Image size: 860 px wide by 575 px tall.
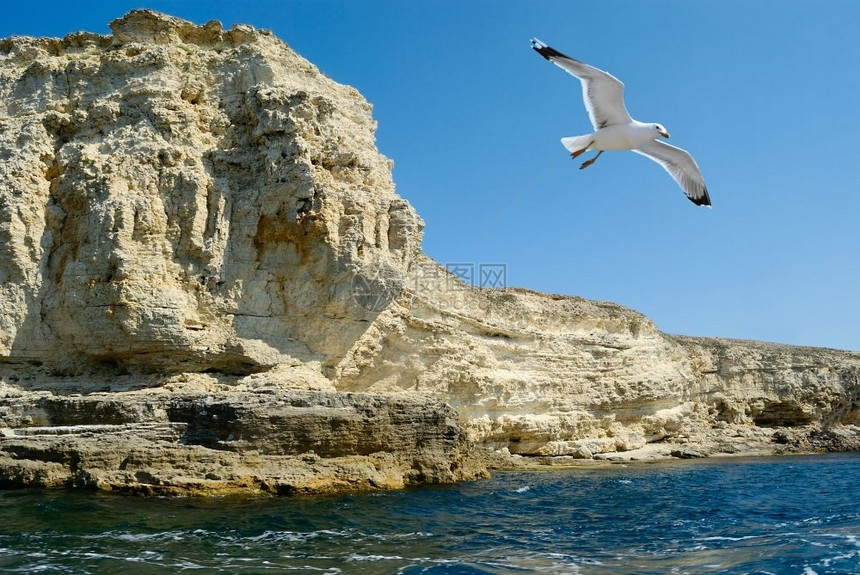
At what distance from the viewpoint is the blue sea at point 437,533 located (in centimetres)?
773

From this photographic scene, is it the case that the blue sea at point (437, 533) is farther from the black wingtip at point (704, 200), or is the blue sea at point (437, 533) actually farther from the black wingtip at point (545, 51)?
the black wingtip at point (545, 51)

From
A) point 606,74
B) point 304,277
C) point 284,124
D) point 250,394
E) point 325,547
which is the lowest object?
point 325,547

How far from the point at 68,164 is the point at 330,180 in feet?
17.1

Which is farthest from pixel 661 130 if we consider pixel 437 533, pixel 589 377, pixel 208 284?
pixel 589 377

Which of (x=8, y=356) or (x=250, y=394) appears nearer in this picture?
(x=250, y=394)

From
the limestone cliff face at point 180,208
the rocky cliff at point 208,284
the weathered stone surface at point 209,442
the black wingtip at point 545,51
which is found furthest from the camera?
the limestone cliff face at point 180,208

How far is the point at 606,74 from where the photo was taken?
29.8 feet

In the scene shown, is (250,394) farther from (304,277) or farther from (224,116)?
(224,116)

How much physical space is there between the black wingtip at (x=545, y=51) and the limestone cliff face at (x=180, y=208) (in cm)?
703

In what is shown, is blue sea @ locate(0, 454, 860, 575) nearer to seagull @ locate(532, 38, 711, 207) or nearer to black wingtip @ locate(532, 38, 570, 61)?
seagull @ locate(532, 38, 711, 207)

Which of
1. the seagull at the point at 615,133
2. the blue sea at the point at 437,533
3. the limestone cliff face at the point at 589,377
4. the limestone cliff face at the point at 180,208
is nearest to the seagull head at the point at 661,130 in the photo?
the seagull at the point at 615,133

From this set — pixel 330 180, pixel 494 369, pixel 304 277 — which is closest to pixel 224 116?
pixel 330 180

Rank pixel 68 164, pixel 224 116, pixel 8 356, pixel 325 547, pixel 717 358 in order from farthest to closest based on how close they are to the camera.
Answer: pixel 717 358 < pixel 224 116 < pixel 68 164 < pixel 8 356 < pixel 325 547

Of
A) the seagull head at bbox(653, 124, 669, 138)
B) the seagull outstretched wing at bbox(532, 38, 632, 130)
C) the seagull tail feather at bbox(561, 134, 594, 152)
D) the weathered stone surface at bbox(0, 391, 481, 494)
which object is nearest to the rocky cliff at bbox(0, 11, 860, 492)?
the weathered stone surface at bbox(0, 391, 481, 494)
